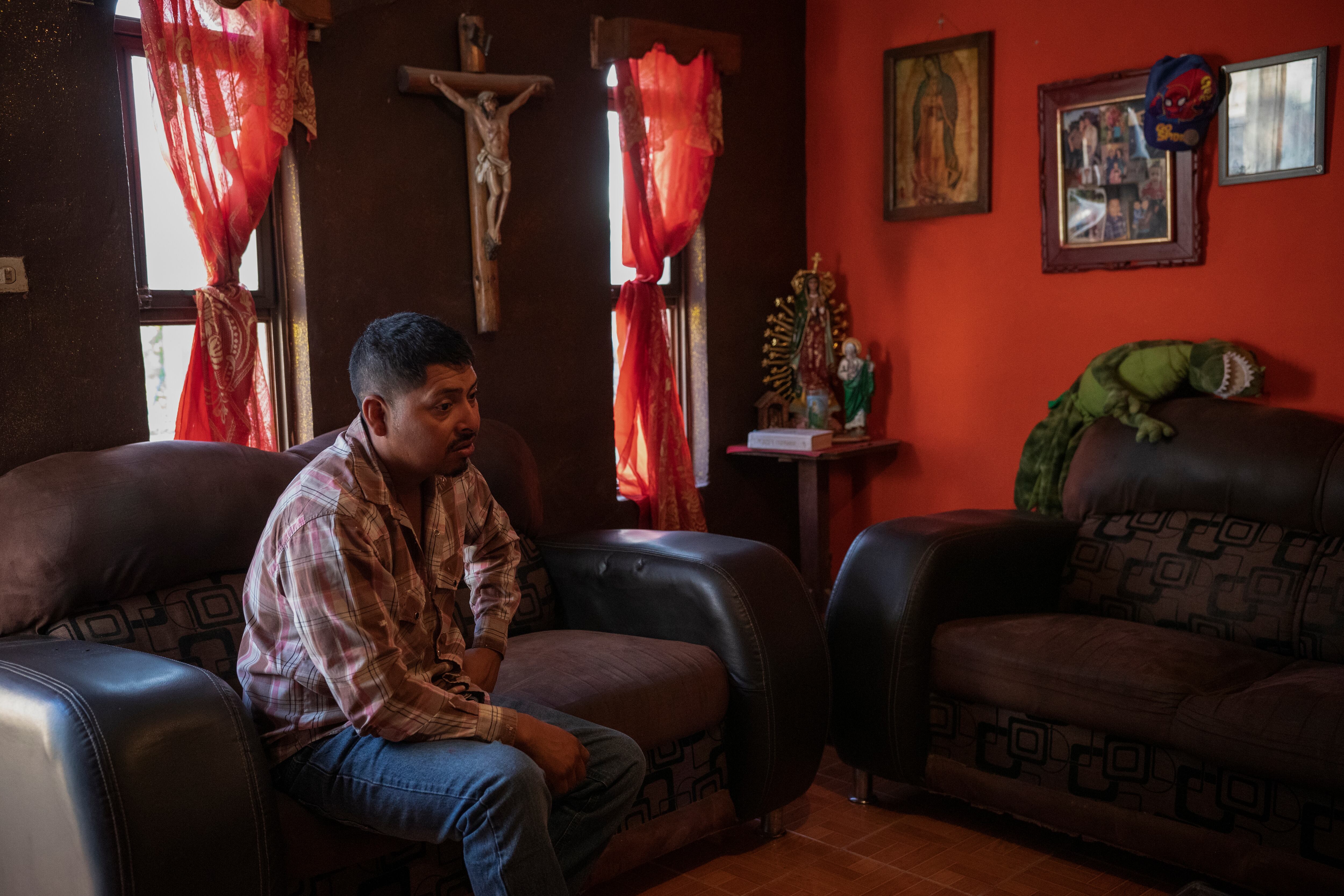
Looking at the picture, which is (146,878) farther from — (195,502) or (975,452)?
(975,452)

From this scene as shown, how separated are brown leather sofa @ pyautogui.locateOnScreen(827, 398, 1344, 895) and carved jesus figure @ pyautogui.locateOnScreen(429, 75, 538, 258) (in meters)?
1.39

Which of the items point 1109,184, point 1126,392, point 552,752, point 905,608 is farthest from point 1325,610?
point 552,752

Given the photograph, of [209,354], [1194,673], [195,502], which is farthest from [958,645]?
[209,354]

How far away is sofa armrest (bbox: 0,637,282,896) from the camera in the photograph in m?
1.65

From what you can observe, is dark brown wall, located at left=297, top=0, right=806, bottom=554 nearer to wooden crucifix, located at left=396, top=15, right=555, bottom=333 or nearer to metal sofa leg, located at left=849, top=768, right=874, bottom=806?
wooden crucifix, located at left=396, top=15, right=555, bottom=333

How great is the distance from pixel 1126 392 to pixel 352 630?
2322mm

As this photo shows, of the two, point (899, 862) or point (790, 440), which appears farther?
point (790, 440)

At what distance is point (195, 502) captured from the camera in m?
2.36

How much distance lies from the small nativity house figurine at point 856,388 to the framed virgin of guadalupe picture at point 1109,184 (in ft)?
2.24

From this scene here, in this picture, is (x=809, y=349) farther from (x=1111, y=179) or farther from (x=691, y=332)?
(x=1111, y=179)

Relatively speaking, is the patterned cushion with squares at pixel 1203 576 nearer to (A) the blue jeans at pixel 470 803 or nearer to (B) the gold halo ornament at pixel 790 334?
(B) the gold halo ornament at pixel 790 334

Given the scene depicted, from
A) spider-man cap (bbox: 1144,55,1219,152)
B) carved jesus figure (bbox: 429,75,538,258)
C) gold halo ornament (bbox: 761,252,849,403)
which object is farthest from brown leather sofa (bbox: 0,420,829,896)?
spider-man cap (bbox: 1144,55,1219,152)

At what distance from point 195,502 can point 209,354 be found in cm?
61

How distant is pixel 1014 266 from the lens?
12.8 ft
